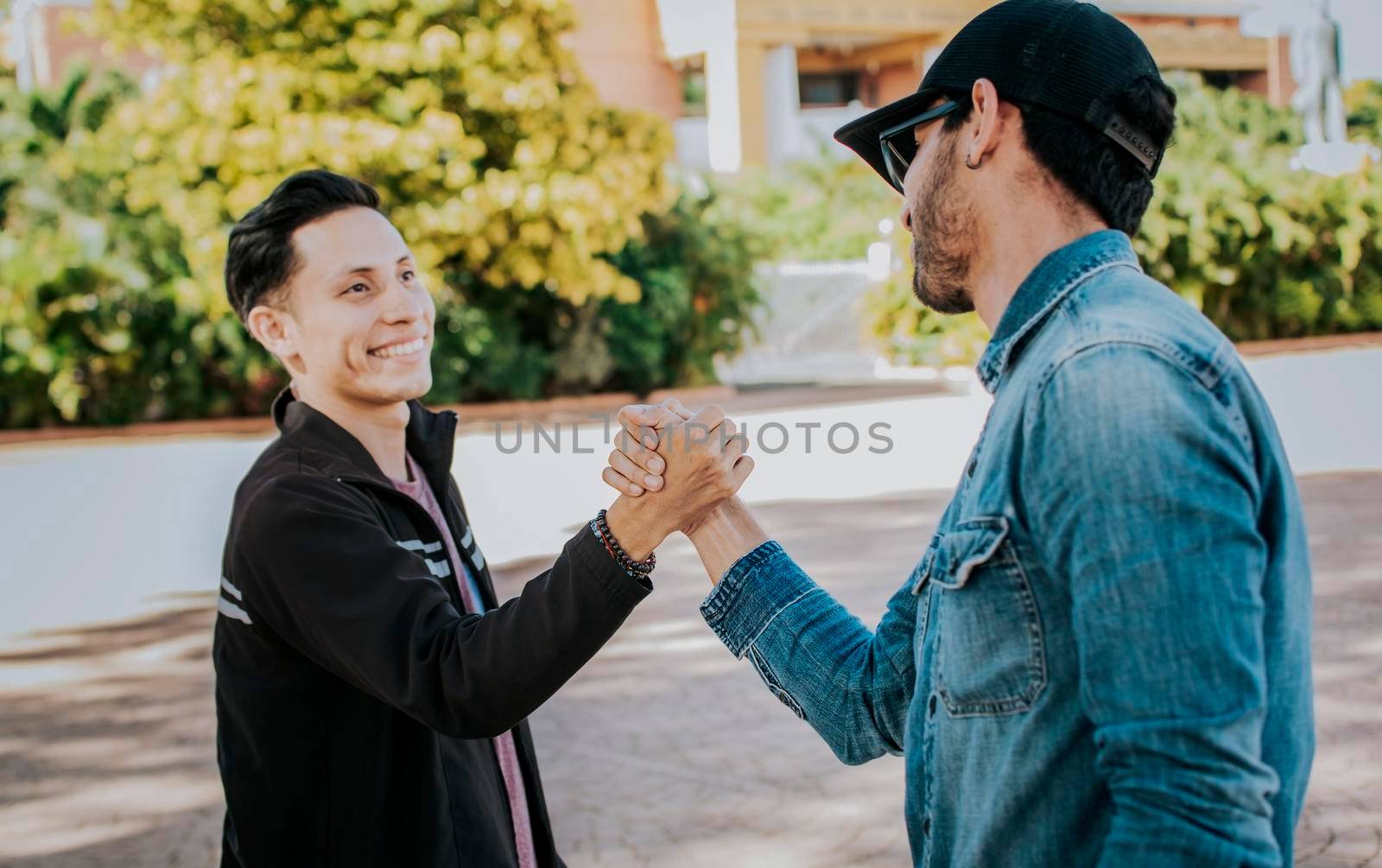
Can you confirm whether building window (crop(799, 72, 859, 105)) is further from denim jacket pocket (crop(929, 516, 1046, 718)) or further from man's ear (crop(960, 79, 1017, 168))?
denim jacket pocket (crop(929, 516, 1046, 718))

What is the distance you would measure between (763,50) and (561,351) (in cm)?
1915

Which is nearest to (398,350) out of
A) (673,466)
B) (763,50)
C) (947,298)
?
(673,466)

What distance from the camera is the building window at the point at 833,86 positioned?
44.2 meters

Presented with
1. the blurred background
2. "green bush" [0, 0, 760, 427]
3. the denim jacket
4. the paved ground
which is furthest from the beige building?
the denim jacket

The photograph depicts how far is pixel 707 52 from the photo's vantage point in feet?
117

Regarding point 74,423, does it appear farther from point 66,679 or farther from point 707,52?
point 707,52

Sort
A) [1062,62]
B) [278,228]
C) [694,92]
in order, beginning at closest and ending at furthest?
[1062,62] < [278,228] < [694,92]

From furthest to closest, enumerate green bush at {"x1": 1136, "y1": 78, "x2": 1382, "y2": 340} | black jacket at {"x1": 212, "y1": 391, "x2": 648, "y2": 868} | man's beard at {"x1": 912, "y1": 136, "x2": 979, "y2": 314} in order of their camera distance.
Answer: green bush at {"x1": 1136, "y1": 78, "x2": 1382, "y2": 340}, black jacket at {"x1": 212, "y1": 391, "x2": 648, "y2": 868}, man's beard at {"x1": 912, "y1": 136, "x2": 979, "y2": 314}

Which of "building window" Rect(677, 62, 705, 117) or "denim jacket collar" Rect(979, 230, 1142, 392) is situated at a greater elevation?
"building window" Rect(677, 62, 705, 117)

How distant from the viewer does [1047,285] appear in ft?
5.22

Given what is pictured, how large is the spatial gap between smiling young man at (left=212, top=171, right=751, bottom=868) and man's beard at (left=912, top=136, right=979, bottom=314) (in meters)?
0.59

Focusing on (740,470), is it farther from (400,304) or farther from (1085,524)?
(1085,524)

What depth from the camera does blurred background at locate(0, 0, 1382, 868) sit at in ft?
16.8

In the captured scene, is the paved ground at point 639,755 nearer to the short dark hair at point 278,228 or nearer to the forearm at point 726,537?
the forearm at point 726,537
